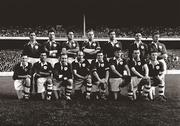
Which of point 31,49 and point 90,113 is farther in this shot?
point 31,49

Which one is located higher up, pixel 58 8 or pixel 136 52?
pixel 58 8

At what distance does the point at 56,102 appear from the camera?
6000 mm

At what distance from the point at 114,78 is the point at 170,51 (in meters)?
7.18

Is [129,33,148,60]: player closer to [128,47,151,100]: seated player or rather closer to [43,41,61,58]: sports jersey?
[128,47,151,100]: seated player

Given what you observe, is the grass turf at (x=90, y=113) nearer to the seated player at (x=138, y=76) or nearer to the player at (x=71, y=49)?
the seated player at (x=138, y=76)

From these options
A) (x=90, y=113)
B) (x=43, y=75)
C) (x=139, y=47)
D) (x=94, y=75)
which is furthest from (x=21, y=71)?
(x=139, y=47)

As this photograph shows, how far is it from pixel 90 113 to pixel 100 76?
1.40 m

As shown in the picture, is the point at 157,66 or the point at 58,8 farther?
the point at 58,8

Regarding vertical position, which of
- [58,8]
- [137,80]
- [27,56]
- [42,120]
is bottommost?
[42,120]

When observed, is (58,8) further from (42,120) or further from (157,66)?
(42,120)

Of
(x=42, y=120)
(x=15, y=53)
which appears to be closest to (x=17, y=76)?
(x=42, y=120)

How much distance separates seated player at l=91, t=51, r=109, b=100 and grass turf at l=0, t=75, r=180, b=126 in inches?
16.0

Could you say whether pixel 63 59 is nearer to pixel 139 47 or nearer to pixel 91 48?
pixel 91 48

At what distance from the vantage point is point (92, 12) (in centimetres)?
1320
